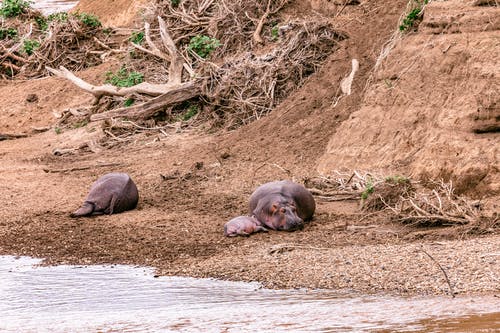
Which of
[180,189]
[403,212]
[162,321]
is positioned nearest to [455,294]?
[162,321]

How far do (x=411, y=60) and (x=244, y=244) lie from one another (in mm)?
3628

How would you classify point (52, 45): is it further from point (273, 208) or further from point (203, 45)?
point (273, 208)

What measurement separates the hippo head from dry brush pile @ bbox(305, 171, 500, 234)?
0.80 metres

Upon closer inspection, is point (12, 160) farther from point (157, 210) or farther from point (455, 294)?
point (455, 294)

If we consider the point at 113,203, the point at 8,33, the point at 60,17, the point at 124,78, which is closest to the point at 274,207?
the point at 113,203

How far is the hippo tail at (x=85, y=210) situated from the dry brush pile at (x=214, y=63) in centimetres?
384

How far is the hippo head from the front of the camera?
9.71 meters

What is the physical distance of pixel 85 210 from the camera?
36.3 ft

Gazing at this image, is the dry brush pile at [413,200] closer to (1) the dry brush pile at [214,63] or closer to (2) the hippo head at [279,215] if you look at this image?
(2) the hippo head at [279,215]

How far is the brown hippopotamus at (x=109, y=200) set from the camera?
11.1 meters

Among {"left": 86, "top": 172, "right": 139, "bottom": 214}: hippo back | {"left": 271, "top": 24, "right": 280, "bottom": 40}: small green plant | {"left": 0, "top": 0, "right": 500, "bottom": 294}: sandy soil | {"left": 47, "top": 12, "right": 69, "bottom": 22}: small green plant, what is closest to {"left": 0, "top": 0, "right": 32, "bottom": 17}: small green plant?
{"left": 47, "top": 12, "right": 69, "bottom": 22}: small green plant

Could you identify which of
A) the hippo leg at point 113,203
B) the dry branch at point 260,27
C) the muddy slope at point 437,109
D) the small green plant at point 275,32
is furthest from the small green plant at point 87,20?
the hippo leg at point 113,203

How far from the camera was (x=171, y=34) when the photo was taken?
17.8 meters

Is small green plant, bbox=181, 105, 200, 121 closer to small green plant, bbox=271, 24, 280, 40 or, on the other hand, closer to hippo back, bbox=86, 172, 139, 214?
small green plant, bbox=271, 24, 280, 40
